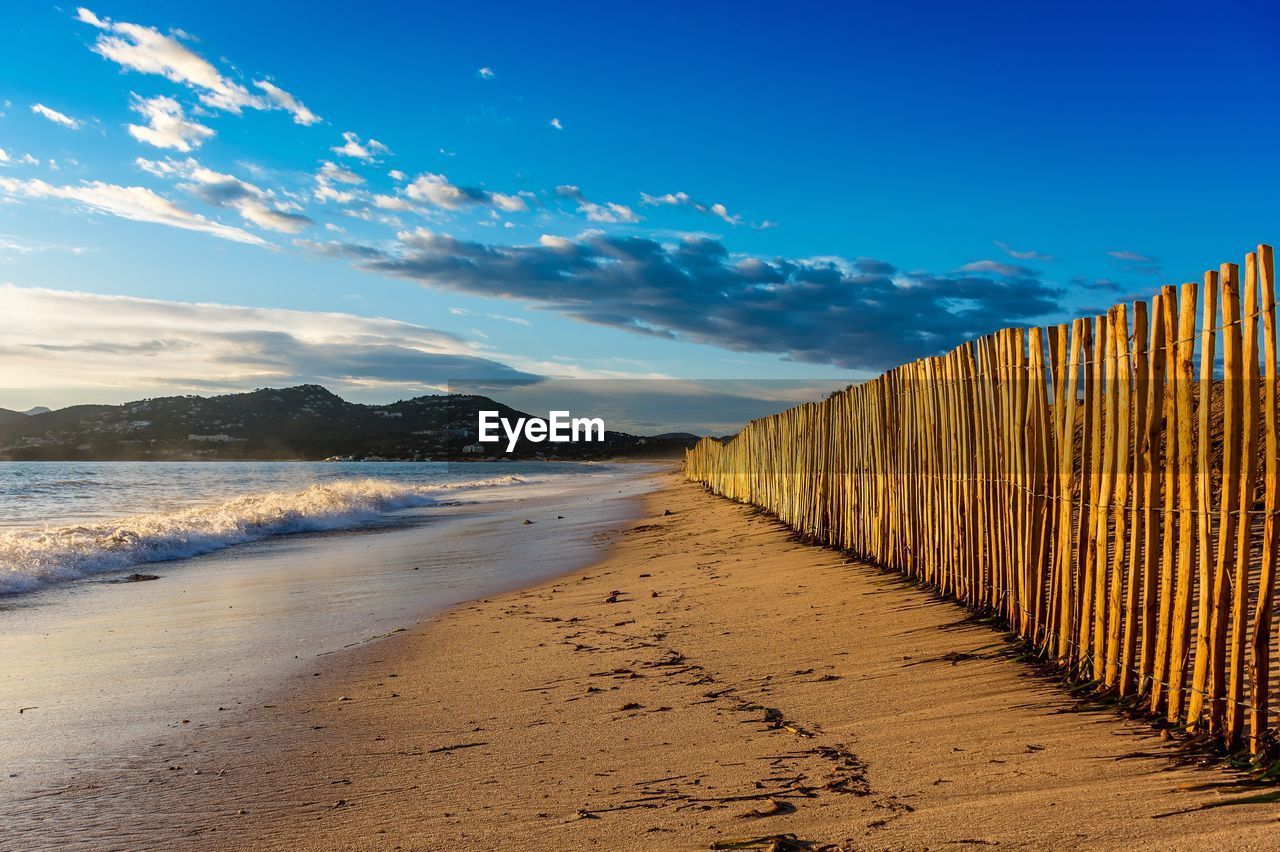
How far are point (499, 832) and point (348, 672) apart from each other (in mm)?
2615

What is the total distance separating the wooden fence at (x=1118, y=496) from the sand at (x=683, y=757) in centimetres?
30

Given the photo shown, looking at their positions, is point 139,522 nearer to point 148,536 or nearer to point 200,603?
point 148,536

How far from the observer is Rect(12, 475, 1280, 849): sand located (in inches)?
112

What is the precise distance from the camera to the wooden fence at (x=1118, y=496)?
3.14 meters

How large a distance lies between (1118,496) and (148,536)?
12.7 meters

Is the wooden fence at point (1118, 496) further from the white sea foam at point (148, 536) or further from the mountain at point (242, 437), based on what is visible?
the mountain at point (242, 437)

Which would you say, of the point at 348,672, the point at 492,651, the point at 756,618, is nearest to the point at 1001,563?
the point at 756,618

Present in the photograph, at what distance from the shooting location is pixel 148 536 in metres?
12.6

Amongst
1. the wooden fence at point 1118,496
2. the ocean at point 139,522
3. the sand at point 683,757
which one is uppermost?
the wooden fence at point 1118,496

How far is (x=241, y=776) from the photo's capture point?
137 inches

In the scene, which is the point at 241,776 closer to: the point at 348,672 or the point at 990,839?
the point at 348,672

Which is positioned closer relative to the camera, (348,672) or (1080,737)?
(1080,737)

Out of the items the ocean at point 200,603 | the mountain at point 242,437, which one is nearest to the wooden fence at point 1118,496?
the ocean at point 200,603

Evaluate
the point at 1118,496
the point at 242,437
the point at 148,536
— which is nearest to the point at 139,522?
the point at 148,536
